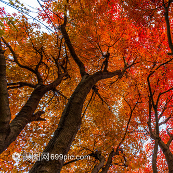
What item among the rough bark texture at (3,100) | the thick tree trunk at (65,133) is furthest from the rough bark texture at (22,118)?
the thick tree trunk at (65,133)

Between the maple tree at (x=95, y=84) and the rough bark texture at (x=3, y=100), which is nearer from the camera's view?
the rough bark texture at (x=3, y=100)

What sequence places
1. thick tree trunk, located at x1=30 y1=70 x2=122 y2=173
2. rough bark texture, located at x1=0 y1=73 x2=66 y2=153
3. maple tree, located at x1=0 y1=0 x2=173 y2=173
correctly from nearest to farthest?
thick tree trunk, located at x1=30 y1=70 x2=122 y2=173
rough bark texture, located at x1=0 y1=73 x2=66 y2=153
maple tree, located at x1=0 y1=0 x2=173 y2=173

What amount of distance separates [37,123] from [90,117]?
4.26 meters

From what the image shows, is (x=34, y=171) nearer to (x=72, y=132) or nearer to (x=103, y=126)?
(x=72, y=132)

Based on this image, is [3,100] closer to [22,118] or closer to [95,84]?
[22,118]

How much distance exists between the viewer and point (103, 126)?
29.5 ft

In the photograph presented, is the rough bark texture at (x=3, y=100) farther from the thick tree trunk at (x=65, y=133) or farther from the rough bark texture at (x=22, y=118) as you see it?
the thick tree trunk at (x=65, y=133)

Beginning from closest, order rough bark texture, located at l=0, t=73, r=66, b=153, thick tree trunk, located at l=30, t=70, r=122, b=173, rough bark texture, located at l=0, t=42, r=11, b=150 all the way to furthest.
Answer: thick tree trunk, located at l=30, t=70, r=122, b=173
rough bark texture, located at l=0, t=42, r=11, b=150
rough bark texture, located at l=0, t=73, r=66, b=153

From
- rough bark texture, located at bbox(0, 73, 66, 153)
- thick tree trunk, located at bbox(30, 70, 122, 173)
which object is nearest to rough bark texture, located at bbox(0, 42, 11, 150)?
rough bark texture, located at bbox(0, 73, 66, 153)

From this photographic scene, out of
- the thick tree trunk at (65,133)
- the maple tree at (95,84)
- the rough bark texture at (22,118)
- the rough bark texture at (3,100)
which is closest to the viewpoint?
the thick tree trunk at (65,133)

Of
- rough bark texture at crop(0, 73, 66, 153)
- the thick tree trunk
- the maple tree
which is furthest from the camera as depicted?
the maple tree

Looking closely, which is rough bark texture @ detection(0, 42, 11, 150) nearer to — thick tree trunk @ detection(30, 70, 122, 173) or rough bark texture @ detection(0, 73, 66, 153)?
rough bark texture @ detection(0, 73, 66, 153)

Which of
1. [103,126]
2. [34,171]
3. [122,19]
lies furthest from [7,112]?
[122,19]

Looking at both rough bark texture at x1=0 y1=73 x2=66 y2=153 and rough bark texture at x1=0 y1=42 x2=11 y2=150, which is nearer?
rough bark texture at x1=0 y1=42 x2=11 y2=150
